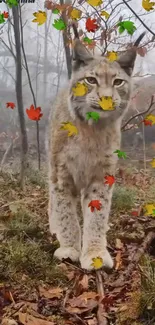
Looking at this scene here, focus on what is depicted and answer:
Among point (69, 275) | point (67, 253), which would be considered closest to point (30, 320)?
point (69, 275)

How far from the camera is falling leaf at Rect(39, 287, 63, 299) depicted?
1483 millimetres

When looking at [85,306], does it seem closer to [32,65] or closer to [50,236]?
[50,236]

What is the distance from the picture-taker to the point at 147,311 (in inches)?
50.2

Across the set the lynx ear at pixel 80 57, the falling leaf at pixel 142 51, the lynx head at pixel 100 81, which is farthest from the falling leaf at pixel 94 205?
the falling leaf at pixel 142 51

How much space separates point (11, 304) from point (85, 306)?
0.80 ft

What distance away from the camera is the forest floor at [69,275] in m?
1.32

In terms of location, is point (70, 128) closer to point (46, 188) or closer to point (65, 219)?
point (65, 219)

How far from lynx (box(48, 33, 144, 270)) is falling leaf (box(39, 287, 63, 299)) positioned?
10.7 inches

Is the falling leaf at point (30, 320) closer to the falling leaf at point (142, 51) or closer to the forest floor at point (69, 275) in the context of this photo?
the forest floor at point (69, 275)

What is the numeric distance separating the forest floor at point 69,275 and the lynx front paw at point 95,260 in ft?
0.10

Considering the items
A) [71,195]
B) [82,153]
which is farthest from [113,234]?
[82,153]

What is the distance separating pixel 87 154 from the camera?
75.3 inches

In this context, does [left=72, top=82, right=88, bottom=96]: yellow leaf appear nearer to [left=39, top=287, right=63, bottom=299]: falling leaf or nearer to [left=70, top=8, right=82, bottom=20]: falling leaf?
[left=70, top=8, right=82, bottom=20]: falling leaf

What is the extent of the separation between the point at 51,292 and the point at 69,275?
0.63 feet
